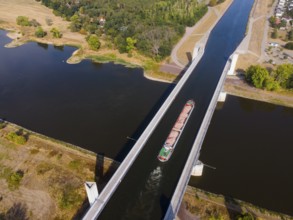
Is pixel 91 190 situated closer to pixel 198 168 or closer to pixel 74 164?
pixel 74 164

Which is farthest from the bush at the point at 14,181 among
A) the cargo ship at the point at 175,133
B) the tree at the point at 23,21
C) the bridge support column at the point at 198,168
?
the tree at the point at 23,21

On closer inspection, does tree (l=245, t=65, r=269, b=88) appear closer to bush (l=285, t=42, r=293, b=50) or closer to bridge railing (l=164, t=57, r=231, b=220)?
bridge railing (l=164, t=57, r=231, b=220)

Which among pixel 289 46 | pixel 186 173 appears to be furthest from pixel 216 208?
pixel 289 46

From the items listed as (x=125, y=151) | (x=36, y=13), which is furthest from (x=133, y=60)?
(x=36, y=13)

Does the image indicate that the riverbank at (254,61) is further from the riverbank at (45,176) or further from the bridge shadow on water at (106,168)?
the riverbank at (45,176)

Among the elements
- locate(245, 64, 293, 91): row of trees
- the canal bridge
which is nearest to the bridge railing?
the canal bridge

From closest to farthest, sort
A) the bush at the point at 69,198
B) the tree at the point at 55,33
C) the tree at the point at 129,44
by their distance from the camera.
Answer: the bush at the point at 69,198
the tree at the point at 129,44
the tree at the point at 55,33
